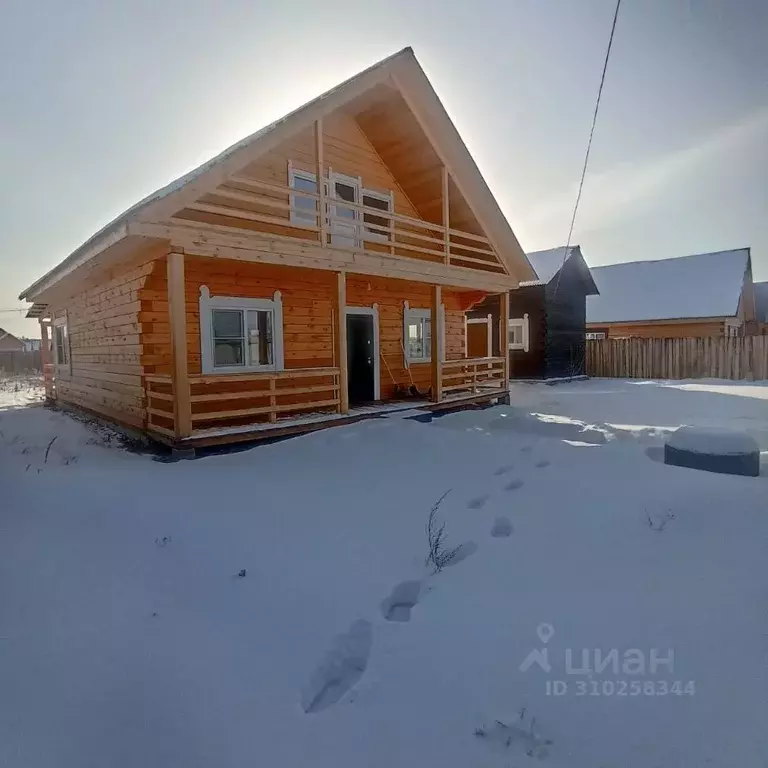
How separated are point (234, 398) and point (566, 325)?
18.5m

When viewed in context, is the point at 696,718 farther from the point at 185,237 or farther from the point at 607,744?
the point at 185,237

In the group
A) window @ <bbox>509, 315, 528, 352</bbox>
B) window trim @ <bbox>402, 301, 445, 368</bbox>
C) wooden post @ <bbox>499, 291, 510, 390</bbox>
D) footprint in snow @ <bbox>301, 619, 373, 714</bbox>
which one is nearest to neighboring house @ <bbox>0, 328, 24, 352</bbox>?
window @ <bbox>509, 315, 528, 352</bbox>

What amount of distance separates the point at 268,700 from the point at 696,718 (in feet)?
7.28

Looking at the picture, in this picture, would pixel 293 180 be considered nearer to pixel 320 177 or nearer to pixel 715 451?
pixel 320 177

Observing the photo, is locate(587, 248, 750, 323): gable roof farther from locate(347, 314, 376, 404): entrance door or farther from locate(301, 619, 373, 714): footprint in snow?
locate(301, 619, 373, 714): footprint in snow

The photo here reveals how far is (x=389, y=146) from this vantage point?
11.5m

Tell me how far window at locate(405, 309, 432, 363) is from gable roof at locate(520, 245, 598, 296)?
29.1 feet

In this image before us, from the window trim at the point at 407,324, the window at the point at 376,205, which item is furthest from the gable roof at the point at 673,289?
the window at the point at 376,205

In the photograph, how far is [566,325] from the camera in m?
22.4

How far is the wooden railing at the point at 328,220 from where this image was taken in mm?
7898

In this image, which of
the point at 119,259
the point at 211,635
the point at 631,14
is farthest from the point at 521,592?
the point at 119,259

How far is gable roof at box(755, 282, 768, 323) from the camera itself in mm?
45428

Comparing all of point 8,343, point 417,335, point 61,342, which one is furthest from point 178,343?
point 8,343

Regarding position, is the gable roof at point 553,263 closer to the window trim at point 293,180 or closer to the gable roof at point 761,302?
the window trim at point 293,180
